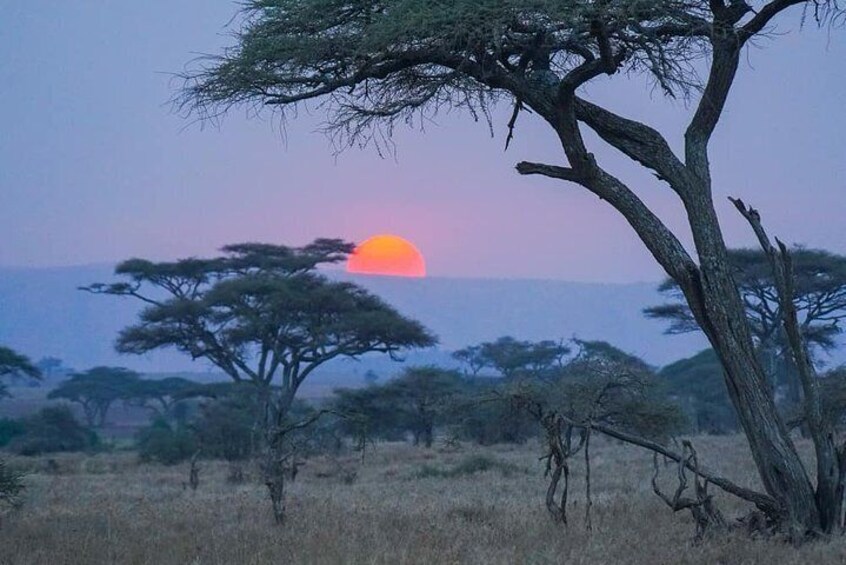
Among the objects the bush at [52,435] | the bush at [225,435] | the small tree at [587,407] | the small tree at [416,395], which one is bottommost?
the bush at [52,435]

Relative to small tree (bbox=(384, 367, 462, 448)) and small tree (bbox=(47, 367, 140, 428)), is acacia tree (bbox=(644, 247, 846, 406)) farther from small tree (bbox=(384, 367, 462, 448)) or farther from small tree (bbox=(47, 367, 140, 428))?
small tree (bbox=(47, 367, 140, 428))

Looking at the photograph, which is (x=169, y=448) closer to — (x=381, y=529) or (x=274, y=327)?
(x=274, y=327)

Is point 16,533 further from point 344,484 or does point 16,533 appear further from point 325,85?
point 344,484

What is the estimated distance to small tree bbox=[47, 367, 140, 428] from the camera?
58.9 meters

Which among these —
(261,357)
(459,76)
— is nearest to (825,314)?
(261,357)

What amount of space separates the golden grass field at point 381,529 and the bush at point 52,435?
21136 millimetres

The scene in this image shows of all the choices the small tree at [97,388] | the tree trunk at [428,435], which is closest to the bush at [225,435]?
the tree trunk at [428,435]

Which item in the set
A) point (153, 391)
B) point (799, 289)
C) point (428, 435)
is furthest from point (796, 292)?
point (153, 391)

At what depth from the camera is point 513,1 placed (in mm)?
8508

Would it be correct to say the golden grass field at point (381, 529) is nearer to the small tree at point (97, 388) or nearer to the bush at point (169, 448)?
the bush at point (169, 448)

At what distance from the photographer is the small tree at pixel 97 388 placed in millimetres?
58938

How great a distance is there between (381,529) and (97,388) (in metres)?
52.7

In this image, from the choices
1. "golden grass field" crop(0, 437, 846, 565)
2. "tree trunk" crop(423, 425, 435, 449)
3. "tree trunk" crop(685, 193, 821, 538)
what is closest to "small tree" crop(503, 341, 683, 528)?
"golden grass field" crop(0, 437, 846, 565)

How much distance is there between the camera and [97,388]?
59312 mm
